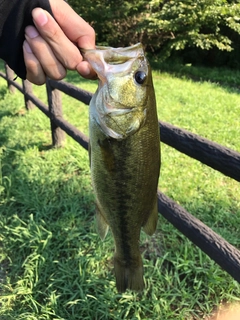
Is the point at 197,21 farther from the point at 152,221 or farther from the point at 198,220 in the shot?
the point at 152,221

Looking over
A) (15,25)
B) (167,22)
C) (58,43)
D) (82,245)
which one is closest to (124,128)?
(58,43)

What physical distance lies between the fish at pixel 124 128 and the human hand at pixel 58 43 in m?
0.06

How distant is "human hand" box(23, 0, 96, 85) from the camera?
4.12ft

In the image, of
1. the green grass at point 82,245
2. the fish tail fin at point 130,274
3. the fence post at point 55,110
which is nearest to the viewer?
the fish tail fin at point 130,274

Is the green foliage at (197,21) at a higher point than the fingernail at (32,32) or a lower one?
lower

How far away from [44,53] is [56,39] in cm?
8

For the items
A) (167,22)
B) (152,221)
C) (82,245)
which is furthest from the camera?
(167,22)

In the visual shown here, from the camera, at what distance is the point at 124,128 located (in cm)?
132

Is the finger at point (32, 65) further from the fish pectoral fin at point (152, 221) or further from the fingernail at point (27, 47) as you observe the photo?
the fish pectoral fin at point (152, 221)

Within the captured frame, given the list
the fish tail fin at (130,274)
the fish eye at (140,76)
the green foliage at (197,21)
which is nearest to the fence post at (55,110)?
the fish tail fin at (130,274)

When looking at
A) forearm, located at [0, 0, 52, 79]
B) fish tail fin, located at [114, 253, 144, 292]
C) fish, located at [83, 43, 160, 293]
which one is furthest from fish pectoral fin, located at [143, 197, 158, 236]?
forearm, located at [0, 0, 52, 79]

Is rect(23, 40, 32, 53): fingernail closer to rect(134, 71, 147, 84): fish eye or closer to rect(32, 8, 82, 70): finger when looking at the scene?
rect(32, 8, 82, 70): finger

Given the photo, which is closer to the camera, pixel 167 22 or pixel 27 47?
pixel 27 47

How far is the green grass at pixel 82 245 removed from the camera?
2.47m
